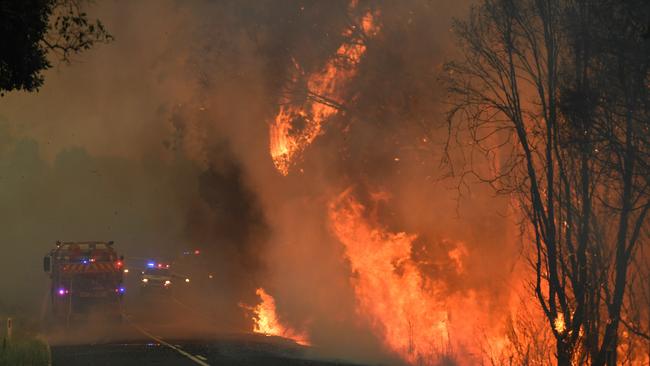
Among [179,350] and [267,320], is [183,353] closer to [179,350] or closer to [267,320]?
[179,350]

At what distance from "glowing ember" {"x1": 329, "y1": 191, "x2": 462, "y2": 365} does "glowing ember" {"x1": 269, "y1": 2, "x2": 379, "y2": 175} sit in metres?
2.35

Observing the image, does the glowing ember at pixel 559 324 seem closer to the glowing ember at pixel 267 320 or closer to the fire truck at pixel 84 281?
the glowing ember at pixel 267 320

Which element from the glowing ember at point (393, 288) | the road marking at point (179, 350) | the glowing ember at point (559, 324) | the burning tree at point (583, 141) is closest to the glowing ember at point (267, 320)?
the glowing ember at point (393, 288)

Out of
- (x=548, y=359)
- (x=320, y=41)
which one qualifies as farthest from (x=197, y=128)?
(x=548, y=359)

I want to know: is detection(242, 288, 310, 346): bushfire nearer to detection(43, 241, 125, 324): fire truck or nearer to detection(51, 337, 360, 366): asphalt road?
detection(43, 241, 125, 324): fire truck

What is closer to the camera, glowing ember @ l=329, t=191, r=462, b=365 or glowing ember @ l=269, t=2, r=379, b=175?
glowing ember @ l=329, t=191, r=462, b=365

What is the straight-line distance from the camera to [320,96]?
24891mm

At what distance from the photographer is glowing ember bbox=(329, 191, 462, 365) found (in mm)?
22750

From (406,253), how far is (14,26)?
1564 cm

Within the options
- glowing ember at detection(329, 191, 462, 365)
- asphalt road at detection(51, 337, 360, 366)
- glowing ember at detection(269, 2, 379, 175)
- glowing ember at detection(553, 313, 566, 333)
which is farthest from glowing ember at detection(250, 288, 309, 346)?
glowing ember at detection(553, 313, 566, 333)

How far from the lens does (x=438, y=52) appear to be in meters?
22.2

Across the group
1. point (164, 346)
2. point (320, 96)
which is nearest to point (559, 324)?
point (164, 346)

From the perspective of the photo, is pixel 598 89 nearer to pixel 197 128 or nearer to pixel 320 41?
pixel 320 41

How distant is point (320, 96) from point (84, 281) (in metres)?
10.5
